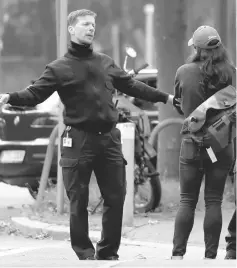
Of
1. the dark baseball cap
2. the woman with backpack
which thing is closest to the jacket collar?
the woman with backpack

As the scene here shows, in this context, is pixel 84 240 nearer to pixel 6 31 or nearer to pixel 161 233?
pixel 161 233

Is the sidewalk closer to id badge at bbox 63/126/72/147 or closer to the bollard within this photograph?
the bollard

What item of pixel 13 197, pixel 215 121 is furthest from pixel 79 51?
pixel 13 197

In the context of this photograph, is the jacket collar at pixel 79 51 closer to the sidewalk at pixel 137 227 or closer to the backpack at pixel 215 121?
the backpack at pixel 215 121

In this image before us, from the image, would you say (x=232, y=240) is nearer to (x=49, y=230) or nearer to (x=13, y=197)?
(x=49, y=230)

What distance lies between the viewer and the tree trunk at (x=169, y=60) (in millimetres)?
12117

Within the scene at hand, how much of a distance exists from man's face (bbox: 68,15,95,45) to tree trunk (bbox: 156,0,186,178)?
4.80m

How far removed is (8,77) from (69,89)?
4488 centimetres

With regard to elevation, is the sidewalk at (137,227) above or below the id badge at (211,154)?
below

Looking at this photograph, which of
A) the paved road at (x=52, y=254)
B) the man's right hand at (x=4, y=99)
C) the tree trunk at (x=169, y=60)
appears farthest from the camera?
the tree trunk at (x=169, y=60)

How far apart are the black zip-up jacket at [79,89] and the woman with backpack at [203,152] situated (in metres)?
0.57

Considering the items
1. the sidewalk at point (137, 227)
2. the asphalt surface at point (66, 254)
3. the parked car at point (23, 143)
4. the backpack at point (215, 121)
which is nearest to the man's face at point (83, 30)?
the backpack at point (215, 121)

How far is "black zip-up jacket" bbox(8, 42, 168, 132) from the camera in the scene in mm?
7238

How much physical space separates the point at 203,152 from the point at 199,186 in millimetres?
285
